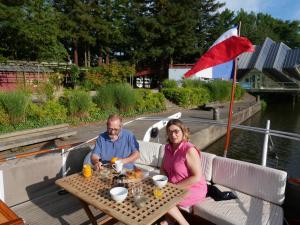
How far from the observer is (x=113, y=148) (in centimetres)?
382

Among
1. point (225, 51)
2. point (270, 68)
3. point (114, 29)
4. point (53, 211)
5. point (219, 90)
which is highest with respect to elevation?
point (114, 29)

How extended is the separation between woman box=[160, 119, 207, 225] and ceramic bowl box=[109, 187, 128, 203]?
732 mm

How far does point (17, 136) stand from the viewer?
8289mm

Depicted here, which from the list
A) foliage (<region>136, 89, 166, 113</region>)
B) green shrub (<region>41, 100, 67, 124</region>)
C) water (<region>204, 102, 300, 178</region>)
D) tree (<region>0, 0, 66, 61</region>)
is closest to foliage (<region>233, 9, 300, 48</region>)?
tree (<region>0, 0, 66, 61</region>)

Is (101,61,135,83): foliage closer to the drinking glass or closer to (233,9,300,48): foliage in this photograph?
the drinking glass

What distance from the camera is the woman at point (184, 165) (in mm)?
3029

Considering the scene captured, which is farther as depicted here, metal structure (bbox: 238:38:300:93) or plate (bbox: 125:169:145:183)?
metal structure (bbox: 238:38:300:93)

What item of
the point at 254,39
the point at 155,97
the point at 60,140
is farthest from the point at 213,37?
the point at 60,140

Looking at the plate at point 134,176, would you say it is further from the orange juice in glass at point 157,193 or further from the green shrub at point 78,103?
the green shrub at point 78,103

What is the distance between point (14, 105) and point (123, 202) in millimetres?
8257

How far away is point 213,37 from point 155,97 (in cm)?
2700

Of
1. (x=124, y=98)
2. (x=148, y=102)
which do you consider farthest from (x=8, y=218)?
(x=148, y=102)

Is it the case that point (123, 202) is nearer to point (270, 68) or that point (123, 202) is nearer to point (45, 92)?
point (45, 92)

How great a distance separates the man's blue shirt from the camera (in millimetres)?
3773
